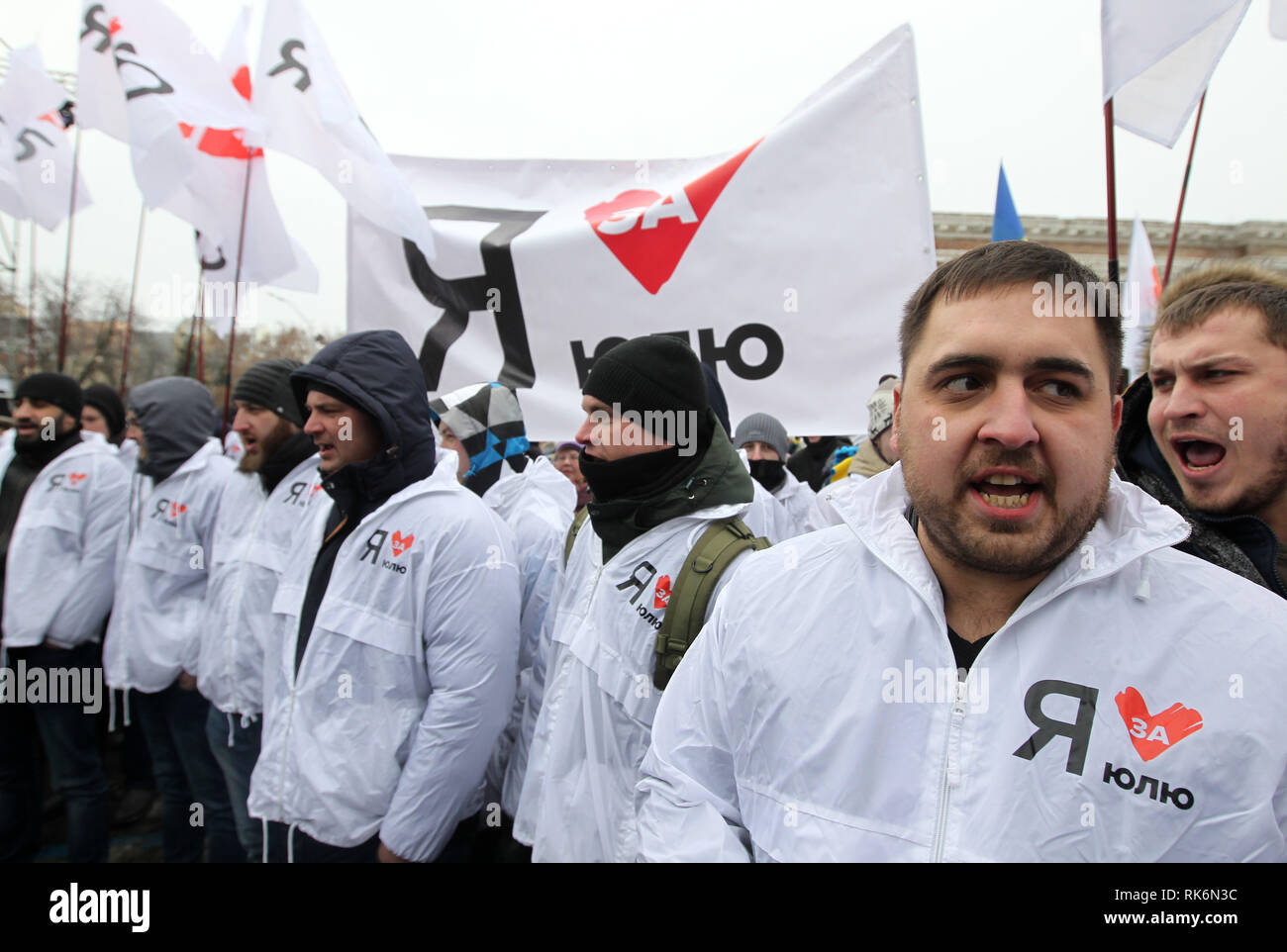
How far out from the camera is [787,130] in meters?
3.69

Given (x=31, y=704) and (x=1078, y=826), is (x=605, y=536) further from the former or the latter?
(x=31, y=704)

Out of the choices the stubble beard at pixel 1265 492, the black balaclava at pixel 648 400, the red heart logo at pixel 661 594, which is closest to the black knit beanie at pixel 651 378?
the black balaclava at pixel 648 400

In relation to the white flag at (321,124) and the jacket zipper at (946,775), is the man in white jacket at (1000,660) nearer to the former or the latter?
the jacket zipper at (946,775)

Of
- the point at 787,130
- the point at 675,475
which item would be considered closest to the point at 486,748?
the point at 675,475

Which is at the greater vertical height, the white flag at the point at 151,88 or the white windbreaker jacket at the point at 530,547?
the white flag at the point at 151,88

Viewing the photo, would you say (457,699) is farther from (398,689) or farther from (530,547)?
(530,547)

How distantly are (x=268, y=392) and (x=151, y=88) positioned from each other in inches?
76.7

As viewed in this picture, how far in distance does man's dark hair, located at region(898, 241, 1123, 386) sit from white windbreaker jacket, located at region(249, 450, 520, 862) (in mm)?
1709

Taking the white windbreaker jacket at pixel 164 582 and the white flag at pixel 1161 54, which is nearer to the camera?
the white flag at pixel 1161 54

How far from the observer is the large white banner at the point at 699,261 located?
3545 millimetres

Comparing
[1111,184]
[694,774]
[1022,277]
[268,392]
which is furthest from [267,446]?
[1111,184]

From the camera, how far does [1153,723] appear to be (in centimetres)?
110

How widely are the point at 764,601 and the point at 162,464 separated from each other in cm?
385

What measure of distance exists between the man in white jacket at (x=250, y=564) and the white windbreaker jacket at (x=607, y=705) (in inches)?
63.3
